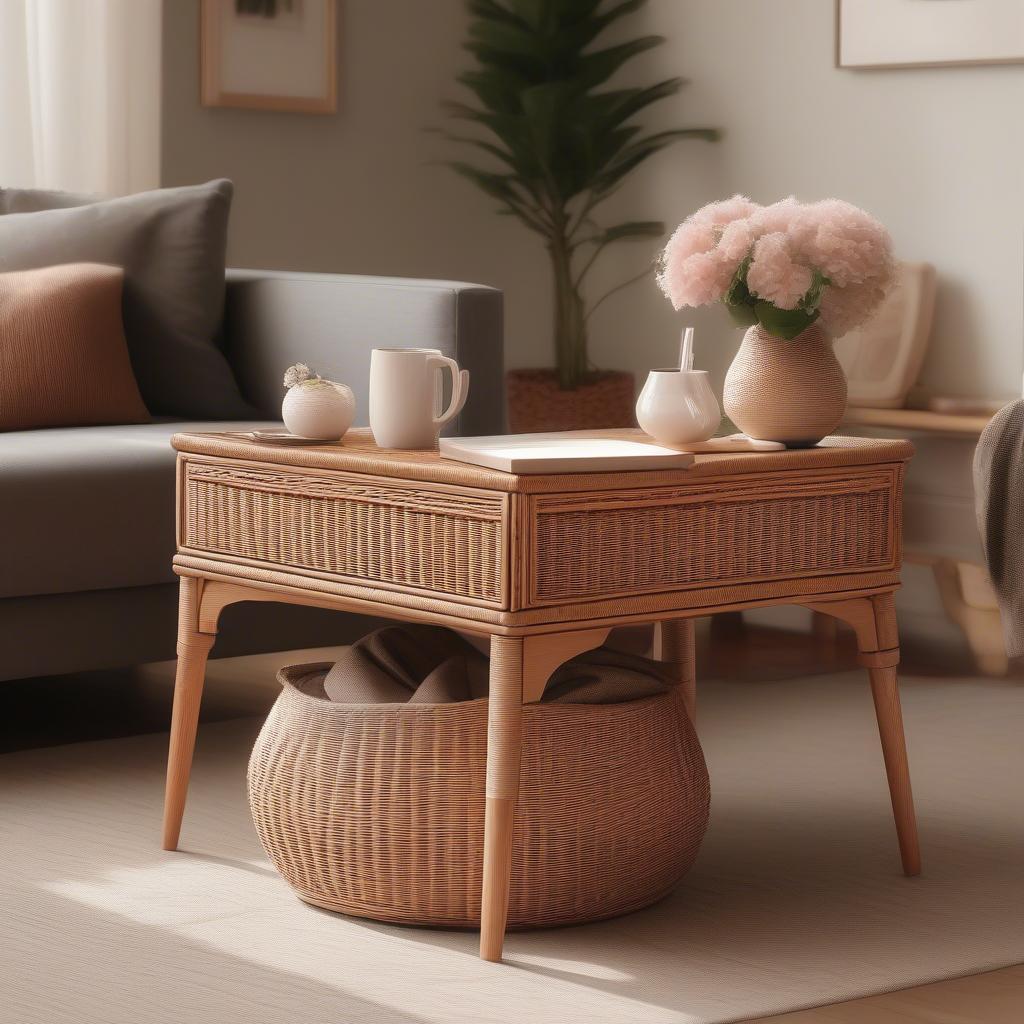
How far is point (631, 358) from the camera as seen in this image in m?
5.03

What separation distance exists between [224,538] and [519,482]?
511 mm

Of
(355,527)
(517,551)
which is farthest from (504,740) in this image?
(355,527)

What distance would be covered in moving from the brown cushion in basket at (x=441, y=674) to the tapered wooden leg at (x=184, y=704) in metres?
0.21

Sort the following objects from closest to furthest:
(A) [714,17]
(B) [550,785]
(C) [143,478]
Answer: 1. (B) [550,785]
2. (C) [143,478]
3. (A) [714,17]

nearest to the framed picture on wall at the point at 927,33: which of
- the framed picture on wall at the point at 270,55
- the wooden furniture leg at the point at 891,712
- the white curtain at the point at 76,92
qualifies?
the framed picture on wall at the point at 270,55

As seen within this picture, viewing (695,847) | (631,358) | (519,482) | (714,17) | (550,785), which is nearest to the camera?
(519,482)

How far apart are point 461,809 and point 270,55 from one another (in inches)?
121

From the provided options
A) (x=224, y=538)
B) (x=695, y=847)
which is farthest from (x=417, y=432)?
(x=695, y=847)

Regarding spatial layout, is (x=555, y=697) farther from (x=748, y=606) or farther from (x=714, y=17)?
(x=714, y=17)

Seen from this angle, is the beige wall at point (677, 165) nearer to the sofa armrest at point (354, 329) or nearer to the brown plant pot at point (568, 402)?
the brown plant pot at point (568, 402)

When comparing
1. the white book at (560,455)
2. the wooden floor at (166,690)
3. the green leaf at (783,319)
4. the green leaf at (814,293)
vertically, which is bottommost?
the wooden floor at (166,690)

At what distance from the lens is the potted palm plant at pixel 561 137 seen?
15.2 ft

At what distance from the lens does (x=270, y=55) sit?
4535 millimetres

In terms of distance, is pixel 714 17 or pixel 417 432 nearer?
pixel 417 432
